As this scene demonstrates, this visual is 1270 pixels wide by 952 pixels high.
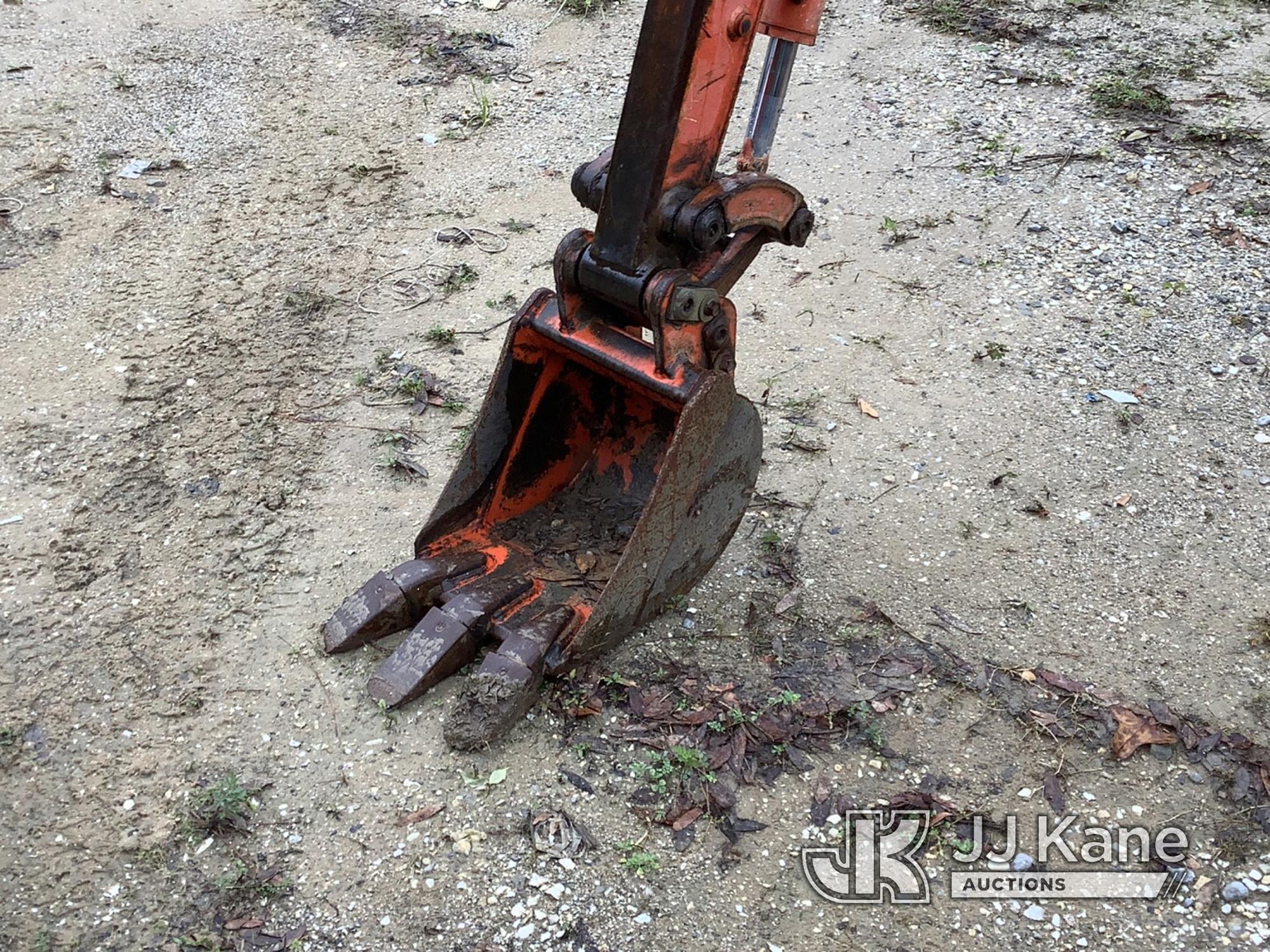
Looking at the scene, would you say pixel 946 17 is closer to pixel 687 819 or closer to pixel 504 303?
pixel 504 303

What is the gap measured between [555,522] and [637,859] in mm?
1105

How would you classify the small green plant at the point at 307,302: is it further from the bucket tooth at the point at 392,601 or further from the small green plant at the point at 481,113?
the bucket tooth at the point at 392,601

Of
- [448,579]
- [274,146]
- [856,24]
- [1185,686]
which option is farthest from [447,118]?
[1185,686]

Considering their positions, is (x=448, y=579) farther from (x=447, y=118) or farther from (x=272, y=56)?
(x=272, y=56)

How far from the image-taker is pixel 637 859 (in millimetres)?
2676

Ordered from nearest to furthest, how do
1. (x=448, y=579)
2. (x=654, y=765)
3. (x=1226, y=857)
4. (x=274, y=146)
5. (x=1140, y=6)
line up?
(x=1226, y=857), (x=654, y=765), (x=448, y=579), (x=274, y=146), (x=1140, y=6)

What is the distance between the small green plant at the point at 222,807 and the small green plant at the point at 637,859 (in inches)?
39.5

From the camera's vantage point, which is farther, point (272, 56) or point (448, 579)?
point (272, 56)

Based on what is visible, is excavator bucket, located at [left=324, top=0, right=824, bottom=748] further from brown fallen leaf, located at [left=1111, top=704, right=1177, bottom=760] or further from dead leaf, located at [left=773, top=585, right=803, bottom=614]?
brown fallen leaf, located at [left=1111, top=704, right=1177, bottom=760]

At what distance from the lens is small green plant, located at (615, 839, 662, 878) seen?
8.74 ft

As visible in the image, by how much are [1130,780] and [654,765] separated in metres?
1.33

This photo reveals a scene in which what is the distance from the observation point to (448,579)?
3.10 metres

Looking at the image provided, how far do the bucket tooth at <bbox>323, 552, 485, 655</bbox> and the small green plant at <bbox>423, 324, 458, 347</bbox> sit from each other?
1.70 m

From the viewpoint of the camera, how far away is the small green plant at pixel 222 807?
9.00ft
